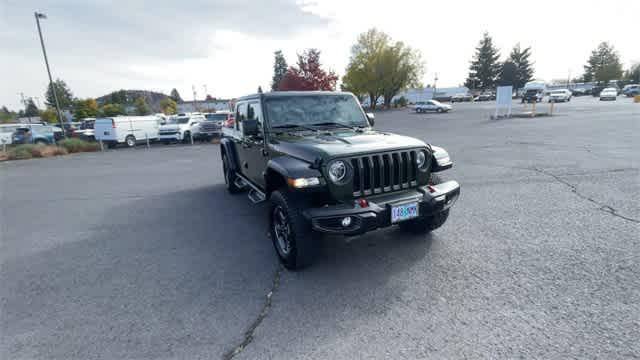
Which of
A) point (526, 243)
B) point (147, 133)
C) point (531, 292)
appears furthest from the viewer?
point (147, 133)

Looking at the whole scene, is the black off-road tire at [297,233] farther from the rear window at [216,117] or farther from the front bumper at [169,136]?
the rear window at [216,117]

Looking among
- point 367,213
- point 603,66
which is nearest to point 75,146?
point 367,213

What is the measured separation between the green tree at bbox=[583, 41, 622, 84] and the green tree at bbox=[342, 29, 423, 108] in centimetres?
4713

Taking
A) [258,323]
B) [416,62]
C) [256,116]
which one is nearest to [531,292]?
[258,323]

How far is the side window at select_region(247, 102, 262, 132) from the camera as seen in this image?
176 inches

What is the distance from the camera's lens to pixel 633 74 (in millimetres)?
72375

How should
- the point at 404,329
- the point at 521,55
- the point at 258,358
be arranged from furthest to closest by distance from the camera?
the point at 521,55, the point at 404,329, the point at 258,358

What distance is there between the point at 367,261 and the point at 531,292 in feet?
5.23

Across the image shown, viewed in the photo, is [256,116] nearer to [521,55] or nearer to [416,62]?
[416,62]

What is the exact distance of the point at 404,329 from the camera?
252 centimetres

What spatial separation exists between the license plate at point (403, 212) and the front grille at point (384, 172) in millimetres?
288

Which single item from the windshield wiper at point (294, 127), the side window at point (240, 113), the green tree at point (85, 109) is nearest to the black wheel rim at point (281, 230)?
the windshield wiper at point (294, 127)

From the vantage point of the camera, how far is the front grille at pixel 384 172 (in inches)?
126

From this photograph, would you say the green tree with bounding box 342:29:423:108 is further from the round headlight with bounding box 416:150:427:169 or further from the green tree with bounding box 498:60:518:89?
the round headlight with bounding box 416:150:427:169
